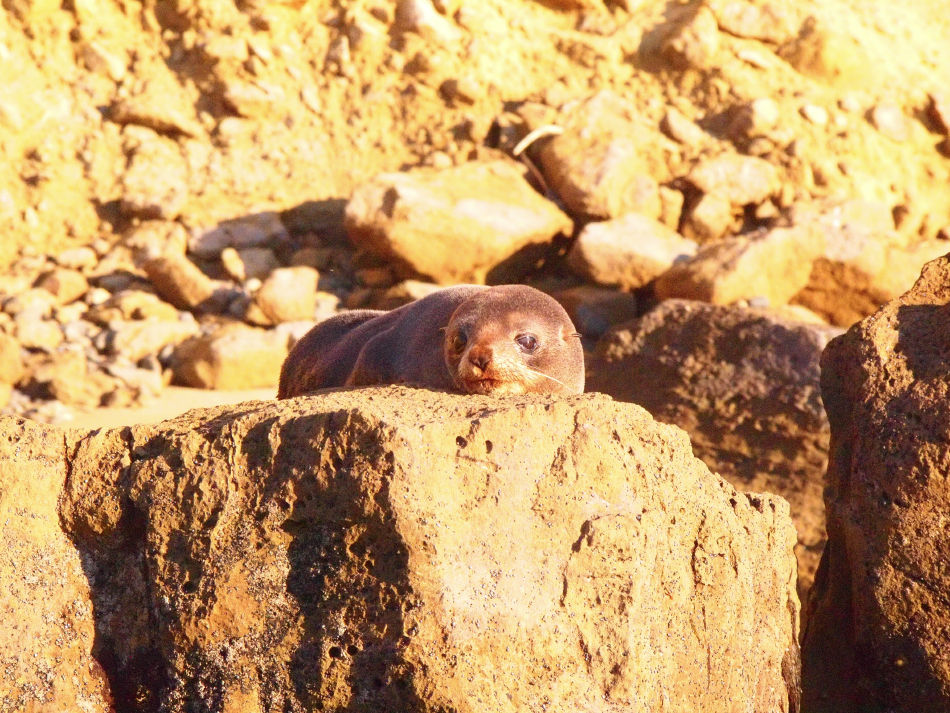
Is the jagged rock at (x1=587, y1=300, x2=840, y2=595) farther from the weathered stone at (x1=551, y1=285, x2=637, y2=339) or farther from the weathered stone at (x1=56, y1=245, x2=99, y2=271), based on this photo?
the weathered stone at (x1=56, y1=245, x2=99, y2=271)

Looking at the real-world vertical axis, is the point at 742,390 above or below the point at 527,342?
below

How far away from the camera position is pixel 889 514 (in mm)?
4016

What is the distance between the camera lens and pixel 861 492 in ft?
13.6

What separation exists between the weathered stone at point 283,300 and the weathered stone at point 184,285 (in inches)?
22.3

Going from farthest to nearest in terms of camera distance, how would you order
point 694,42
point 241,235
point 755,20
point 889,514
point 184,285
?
point 755,20, point 694,42, point 241,235, point 184,285, point 889,514

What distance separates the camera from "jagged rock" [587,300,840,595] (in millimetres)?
7012

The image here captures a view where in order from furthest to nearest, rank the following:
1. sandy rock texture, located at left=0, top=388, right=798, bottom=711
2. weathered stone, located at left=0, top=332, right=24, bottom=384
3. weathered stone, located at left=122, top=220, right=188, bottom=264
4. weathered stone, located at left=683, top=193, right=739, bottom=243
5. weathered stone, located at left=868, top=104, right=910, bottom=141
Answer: weathered stone, located at left=868, top=104, right=910, bottom=141
weathered stone, located at left=683, top=193, right=739, bottom=243
weathered stone, located at left=122, top=220, right=188, bottom=264
weathered stone, located at left=0, top=332, right=24, bottom=384
sandy rock texture, located at left=0, top=388, right=798, bottom=711

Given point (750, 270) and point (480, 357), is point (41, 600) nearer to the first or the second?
point (480, 357)

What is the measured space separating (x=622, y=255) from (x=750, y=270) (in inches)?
47.8

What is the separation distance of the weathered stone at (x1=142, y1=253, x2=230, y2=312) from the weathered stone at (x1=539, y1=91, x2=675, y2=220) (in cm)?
337

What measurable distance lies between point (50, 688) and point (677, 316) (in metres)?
5.58

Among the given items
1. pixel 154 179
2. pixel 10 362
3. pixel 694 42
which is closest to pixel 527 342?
pixel 10 362

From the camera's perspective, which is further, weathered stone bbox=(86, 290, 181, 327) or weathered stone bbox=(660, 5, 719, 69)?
weathered stone bbox=(660, 5, 719, 69)

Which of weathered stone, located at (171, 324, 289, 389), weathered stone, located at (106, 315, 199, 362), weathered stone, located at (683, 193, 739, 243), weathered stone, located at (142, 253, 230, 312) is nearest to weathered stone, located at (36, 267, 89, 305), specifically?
weathered stone, located at (142, 253, 230, 312)
